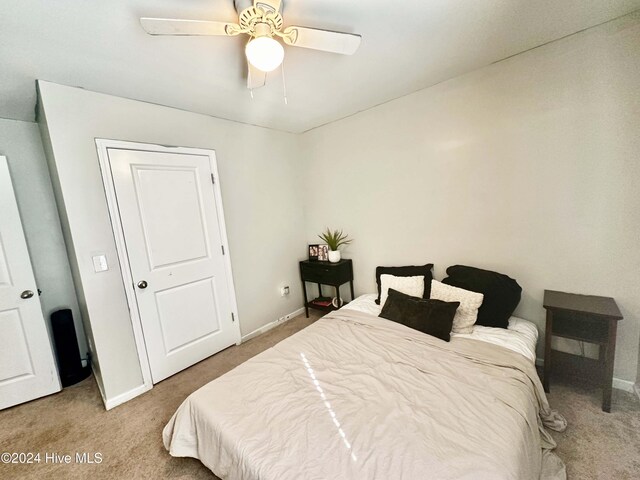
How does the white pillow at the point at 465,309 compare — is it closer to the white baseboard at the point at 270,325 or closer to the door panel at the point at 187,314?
the white baseboard at the point at 270,325

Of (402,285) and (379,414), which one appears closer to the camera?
(379,414)

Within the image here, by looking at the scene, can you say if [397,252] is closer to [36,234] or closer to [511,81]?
[511,81]

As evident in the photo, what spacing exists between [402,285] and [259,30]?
2.05 meters

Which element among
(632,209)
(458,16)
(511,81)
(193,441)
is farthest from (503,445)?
(511,81)

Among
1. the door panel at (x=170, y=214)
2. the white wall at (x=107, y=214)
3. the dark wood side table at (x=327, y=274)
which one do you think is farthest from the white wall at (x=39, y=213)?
the dark wood side table at (x=327, y=274)

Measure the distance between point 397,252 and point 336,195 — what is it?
101cm

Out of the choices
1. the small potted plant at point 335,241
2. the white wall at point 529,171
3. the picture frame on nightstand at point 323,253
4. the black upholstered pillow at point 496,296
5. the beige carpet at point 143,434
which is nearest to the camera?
the beige carpet at point 143,434

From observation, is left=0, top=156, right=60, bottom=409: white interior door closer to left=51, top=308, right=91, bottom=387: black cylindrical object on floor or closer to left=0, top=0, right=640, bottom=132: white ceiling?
left=51, top=308, right=91, bottom=387: black cylindrical object on floor

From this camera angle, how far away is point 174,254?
7.46ft

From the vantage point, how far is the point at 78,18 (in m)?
1.20

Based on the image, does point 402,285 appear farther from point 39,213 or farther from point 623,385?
point 39,213

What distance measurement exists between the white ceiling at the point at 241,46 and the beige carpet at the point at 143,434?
2363 millimetres

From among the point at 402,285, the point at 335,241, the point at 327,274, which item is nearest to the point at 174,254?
the point at 327,274

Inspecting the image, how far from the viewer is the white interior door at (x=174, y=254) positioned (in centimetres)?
204
